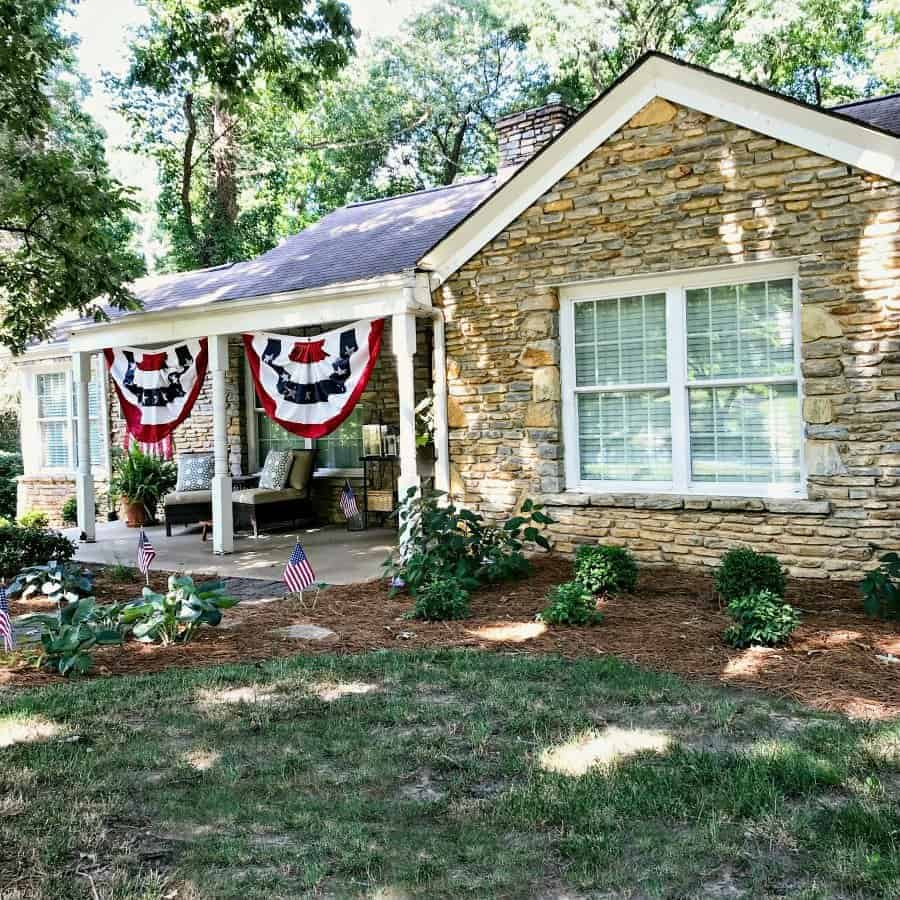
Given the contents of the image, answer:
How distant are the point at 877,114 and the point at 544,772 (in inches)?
278

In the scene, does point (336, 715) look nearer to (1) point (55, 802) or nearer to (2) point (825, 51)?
(1) point (55, 802)

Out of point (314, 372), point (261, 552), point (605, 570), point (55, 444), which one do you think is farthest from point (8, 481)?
point (605, 570)

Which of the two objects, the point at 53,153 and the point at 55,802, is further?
the point at 53,153

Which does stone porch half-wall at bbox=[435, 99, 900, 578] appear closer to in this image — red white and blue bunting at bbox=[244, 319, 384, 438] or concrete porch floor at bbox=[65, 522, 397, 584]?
red white and blue bunting at bbox=[244, 319, 384, 438]

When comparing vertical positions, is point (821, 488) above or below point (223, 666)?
above

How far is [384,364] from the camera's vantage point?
1181 centimetres

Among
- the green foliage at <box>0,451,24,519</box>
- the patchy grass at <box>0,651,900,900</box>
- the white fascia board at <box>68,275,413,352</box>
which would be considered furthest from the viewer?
the green foliage at <box>0,451,24,519</box>

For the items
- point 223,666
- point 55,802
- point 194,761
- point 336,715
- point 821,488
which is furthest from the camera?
point 821,488

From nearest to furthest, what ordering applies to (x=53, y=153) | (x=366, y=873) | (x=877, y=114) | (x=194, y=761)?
(x=366, y=873)
(x=194, y=761)
(x=877, y=114)
(x=53, y=153)

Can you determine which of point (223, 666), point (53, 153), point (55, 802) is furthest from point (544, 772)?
point (53, 153)

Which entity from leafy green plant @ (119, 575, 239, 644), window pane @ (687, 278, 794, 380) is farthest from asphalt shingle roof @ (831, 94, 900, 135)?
leafy green plant @ (119, 575, 239, 644)

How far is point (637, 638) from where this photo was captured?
214 inches

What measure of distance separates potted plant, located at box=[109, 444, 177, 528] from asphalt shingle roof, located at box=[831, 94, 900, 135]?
9886mm

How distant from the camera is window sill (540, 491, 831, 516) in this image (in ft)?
21.7
